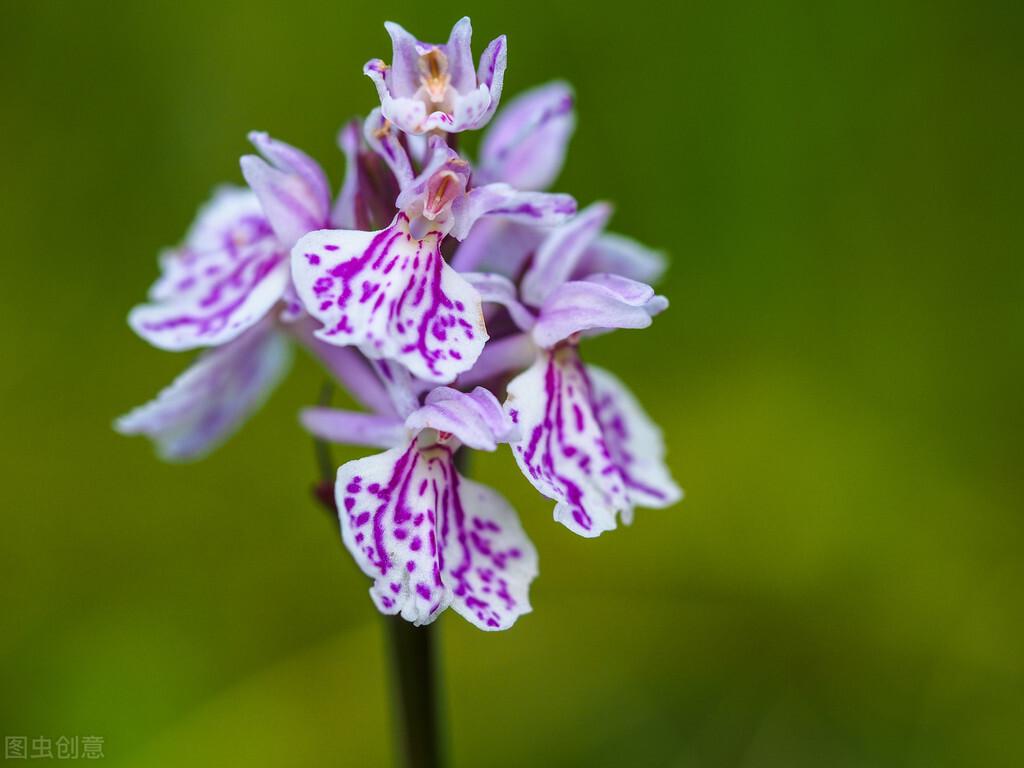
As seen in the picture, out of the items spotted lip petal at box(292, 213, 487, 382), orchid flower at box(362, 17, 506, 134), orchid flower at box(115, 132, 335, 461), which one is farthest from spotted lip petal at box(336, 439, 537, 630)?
orchid flower at box(362, 17, 506, 134)

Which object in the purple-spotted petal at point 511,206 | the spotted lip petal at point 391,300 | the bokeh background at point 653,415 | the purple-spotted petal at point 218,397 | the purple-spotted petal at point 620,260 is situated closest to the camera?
the spotted lip petal at point 391,300

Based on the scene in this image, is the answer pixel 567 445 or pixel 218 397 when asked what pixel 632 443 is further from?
pixel 218 397

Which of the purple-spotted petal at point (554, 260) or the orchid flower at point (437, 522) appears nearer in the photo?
the orchid flower at point (437, 522)

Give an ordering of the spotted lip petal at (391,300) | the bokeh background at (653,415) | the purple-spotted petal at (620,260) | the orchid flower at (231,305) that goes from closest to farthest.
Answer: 1. the spotted lip petal at (391,300)
2. the orchid flower at (231,305)
3. the purple-spotted petal at (620,260)
4. the bokeh background at (653,415)

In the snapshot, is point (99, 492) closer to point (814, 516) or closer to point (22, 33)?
point (22, 33)

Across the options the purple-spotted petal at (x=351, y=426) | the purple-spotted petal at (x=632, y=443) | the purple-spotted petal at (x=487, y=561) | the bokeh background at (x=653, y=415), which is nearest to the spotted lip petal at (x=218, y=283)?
the purple-spotted petal at (x=351, y=426)

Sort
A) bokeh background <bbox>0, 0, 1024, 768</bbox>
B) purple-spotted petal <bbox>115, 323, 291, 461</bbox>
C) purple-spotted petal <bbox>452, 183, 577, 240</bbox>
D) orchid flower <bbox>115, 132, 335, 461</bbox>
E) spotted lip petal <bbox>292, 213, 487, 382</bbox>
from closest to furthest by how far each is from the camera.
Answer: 1. spotted lip petal <bbox>292, 213, 487, 382</bbox>
2. purple-spotted petal <bbox>452, 183, 577, 240</bbox>
3. orchid flower <bbox>115, 132, 335, 461</bbox>
4. purple-spotted petal <bbox>115, 323, 291, 461</bbox>
5. bokeh background <bbox>0, 0, 1024, 768</bbox>

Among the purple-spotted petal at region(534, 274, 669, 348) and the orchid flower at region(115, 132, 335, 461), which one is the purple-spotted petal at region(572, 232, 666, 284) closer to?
the purple-spotted petal at region(534, 274, 669, 348)

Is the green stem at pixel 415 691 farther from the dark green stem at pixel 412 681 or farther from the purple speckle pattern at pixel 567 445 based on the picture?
the purple speckle pattern at pixel 567 445
